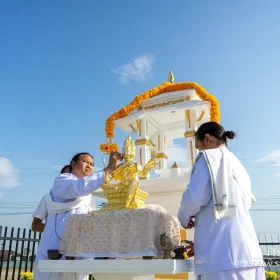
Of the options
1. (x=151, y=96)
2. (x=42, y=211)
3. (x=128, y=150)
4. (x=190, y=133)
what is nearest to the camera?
(x=128, y=150)

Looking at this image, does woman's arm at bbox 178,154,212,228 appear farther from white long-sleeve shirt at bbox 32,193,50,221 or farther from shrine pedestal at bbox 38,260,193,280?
white long-sleeve shirt at bbox 32,193,50,221

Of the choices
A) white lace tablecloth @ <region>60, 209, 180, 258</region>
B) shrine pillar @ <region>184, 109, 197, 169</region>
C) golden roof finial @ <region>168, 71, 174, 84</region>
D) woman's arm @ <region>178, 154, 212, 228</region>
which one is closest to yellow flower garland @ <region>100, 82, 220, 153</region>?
golden roof finial @ <region>168, 71, 174, 84</region>

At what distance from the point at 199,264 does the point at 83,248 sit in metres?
1.05

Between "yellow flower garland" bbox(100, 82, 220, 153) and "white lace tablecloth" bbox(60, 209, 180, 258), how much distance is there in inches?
Result: 149

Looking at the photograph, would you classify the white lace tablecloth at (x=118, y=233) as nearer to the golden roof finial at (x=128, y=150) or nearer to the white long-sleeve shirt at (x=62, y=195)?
the white long-sleeve shirt at (x=62, y=195)

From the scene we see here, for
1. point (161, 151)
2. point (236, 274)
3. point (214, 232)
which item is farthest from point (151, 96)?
point (236, 274)

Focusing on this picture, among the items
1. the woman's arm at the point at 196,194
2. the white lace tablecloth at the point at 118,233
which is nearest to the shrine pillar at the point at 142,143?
the white lace tablecloth at the point at 118,233

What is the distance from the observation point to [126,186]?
9.49 ft

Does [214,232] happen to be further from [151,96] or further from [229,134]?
[151,96]

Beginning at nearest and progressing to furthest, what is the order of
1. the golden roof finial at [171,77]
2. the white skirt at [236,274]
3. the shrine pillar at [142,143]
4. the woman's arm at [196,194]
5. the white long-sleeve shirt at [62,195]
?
1. the white skirt at [236,274]
2. the woman's arm at [196,194]
3. the white long-sleeve shirt at [62,195]
4. the shrine pillar at [142,143]
5. the golden roof finial at [171,77]

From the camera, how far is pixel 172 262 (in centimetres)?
217

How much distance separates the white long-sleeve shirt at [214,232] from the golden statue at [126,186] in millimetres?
669

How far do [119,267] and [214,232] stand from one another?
2.73ft

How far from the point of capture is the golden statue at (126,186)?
283 cm
